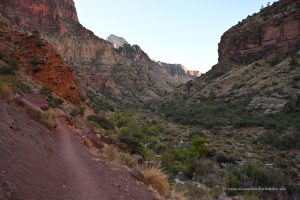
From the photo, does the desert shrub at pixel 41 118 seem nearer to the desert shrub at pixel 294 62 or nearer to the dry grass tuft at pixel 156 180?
the dry grass tuft at pixel 156 180

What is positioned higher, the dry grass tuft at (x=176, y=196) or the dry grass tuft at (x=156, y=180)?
the dry grass tuft at (x=156, y=180)

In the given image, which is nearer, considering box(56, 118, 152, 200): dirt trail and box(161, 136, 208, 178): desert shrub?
box(56, 118, 152, 200): dirt trail

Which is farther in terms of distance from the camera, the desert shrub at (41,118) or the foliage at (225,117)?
the foliage at (225,117)

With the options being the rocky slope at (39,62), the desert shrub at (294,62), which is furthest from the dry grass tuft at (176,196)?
the desert shrub at (294,62)

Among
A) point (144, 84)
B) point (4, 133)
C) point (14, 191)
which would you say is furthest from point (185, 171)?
point (144, 84)

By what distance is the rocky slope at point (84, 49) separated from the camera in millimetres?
91062

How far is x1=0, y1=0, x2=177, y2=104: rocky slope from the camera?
3585 inches

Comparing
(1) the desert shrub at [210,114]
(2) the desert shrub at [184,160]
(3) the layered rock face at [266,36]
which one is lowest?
(2) the desert shrub at [184,160]

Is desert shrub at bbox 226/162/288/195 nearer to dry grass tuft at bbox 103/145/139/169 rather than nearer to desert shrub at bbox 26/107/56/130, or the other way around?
Answer: dry grass tuft at bbox 103/145/139/169

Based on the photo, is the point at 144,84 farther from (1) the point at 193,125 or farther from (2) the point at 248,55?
(1) the point at 193,125

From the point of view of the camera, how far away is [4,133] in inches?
303

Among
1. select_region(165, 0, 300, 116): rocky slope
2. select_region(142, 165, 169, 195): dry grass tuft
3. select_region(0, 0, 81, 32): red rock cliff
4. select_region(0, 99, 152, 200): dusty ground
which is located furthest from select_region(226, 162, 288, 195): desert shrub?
select_region(0, 0, 81, 32): red rock cliff

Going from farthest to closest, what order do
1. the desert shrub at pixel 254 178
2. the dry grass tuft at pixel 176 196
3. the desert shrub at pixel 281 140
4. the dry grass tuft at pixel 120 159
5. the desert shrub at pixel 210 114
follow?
the desert shrub at pixel 210 114 < the desert shrub at pixel 281 140 < the desert shrub at pixel 254 178 < the dry grass tuft at pixel 120 159 < the dry grass tuft at pixel 176 196

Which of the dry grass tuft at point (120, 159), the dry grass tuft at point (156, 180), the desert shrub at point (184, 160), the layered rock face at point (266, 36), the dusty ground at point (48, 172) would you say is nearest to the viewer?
the dusty ground at point (48, 172)
